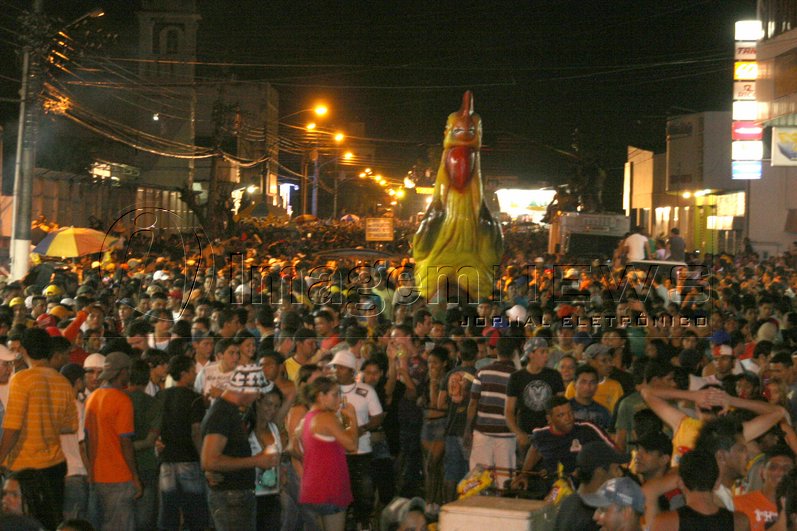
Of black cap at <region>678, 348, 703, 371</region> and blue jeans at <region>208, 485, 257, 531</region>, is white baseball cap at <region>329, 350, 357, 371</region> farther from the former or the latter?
black cap at <region>678, 348, 703, 371</region>

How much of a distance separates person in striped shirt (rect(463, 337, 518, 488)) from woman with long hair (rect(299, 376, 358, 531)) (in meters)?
2.00

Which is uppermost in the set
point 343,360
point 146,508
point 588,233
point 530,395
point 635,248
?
point 588,233

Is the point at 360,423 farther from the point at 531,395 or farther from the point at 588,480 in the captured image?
the point at 588,480

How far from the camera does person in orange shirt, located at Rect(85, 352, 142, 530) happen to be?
7312 mm

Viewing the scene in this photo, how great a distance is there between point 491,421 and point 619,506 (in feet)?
13.7

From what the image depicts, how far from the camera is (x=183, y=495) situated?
7.71 metres

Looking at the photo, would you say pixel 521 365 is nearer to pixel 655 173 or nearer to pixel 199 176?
pixel 655 173

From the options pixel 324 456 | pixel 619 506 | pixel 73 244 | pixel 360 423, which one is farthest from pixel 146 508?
pixel 73 244

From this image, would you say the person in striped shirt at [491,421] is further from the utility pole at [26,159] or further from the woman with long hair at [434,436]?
the utility pole at [26,159]

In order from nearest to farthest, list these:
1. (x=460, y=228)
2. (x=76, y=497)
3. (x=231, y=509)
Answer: (x=231, y=509)
(x=76, y=497)
(x=460, y=228)

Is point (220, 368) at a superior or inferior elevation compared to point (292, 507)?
superior

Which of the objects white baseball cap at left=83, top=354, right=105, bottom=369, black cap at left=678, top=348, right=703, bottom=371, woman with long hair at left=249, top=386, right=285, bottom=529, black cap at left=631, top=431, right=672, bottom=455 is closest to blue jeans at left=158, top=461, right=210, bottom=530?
woman with long hair at left=249, top=386, right=285, bottom=529

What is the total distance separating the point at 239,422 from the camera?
6.89 meters

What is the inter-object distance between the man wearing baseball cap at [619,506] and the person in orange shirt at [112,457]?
344cm
